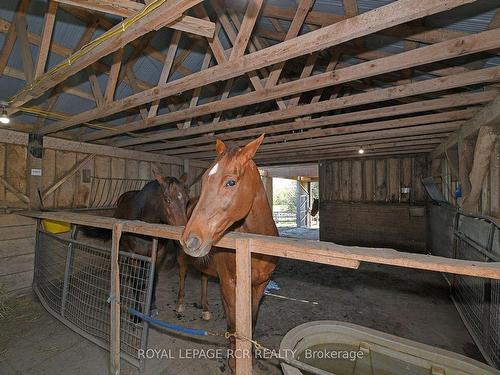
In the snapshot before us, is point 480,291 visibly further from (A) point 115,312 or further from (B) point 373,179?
(B) point 373,179

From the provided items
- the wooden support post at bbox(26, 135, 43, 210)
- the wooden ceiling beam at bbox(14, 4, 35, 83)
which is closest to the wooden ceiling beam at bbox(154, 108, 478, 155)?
the wooden ceiling beam at bbox(14, 4, 35, 83)

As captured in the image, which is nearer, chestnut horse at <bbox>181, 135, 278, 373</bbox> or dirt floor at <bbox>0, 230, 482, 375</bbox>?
chestnut horse at <bbox>181, 135, 278, 373</bbox>

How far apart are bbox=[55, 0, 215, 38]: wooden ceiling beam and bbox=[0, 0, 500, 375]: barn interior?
11 millimetres

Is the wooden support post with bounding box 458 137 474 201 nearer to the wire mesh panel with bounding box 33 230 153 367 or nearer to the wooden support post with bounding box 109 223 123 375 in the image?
the wire mesh panel with bounding box 33 230 153 367

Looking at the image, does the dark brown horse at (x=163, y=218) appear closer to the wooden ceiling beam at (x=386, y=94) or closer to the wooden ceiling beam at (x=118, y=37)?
the wooden ceiling beam at (x=386, y=94)

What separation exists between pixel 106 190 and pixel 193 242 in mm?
5060

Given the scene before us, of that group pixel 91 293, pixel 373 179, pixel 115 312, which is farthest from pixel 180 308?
pixel 373 179

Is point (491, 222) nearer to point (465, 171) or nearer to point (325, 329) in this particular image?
point (465, 171)

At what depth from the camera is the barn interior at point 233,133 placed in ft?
5.86

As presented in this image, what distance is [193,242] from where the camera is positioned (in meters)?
1.33

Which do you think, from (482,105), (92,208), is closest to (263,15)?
(482,105)

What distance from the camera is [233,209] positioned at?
154 centimetres

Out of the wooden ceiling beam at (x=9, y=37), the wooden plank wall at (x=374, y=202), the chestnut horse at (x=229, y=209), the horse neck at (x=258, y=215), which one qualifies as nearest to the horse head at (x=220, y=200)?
the chestnut horse at (x=229, y=209)

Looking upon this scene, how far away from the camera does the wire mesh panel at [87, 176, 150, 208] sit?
5.11 metres
